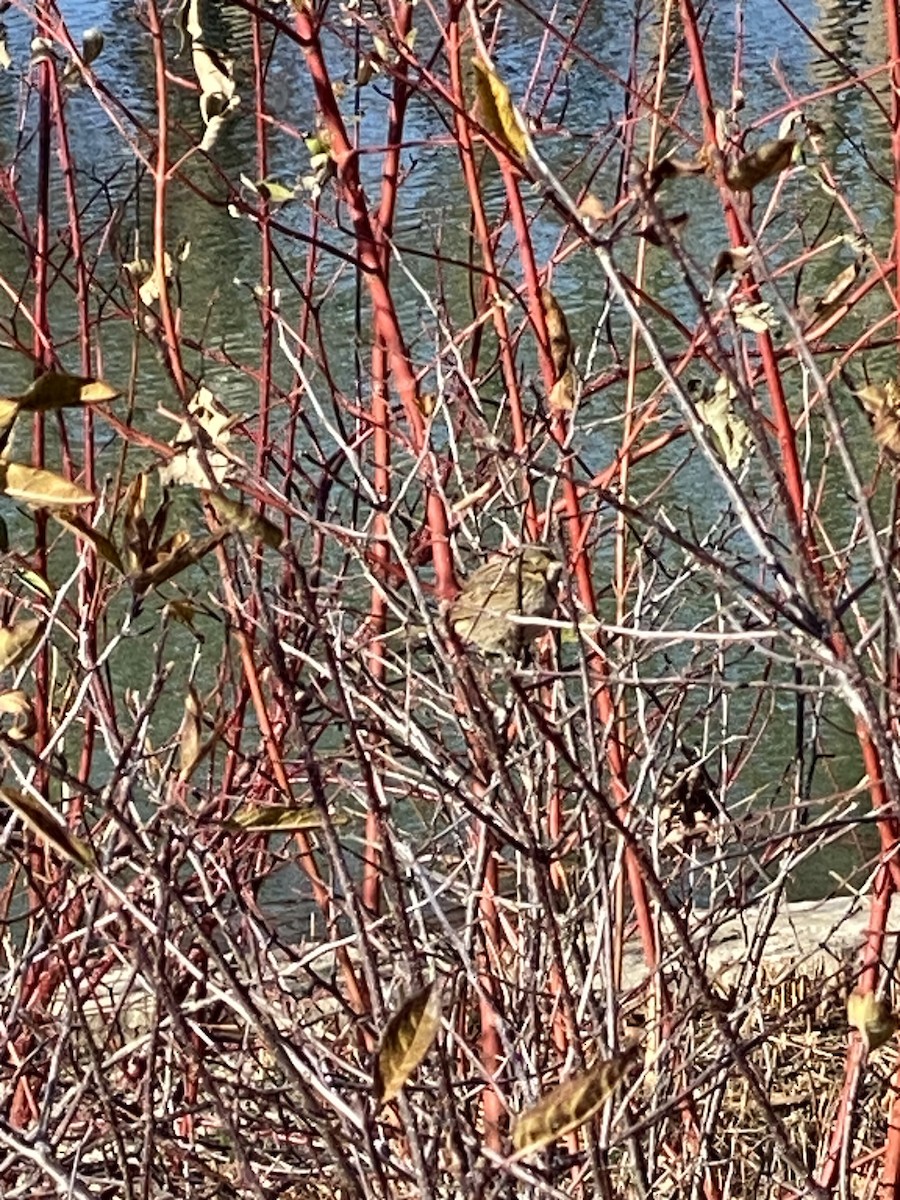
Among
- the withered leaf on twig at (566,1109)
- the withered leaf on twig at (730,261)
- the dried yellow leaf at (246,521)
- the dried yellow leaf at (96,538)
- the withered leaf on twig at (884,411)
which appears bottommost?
the withered leaf on twig at (566,1109)

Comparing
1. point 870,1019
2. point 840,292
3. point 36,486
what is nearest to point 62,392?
point 36,486

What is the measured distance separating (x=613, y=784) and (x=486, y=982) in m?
0.28

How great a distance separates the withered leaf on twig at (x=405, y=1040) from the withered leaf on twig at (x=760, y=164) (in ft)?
1.57

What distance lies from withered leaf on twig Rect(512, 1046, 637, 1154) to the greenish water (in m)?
1.90

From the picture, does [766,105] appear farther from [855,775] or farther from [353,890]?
[353,890]

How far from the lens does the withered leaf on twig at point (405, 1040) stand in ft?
3.32

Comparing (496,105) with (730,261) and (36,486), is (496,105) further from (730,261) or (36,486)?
(36,486)

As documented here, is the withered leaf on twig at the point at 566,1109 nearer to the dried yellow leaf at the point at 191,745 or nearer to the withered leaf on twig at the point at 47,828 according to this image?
the withered leaf on twig at the point at 47,828

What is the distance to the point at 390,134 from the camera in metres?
2.29

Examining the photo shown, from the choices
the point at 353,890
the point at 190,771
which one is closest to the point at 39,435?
the point at 190,771

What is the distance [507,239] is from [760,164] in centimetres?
662

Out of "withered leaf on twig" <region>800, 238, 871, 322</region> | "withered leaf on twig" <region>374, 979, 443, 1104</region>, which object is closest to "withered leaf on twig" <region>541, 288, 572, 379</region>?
"withered leaf on twig" <region>800, 238, 871, 322</region>

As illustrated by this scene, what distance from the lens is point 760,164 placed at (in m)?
0.98

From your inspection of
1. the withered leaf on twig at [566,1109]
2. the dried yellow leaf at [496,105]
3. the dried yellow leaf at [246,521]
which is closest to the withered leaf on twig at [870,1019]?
the withered leaf on twig at [566,1109]
